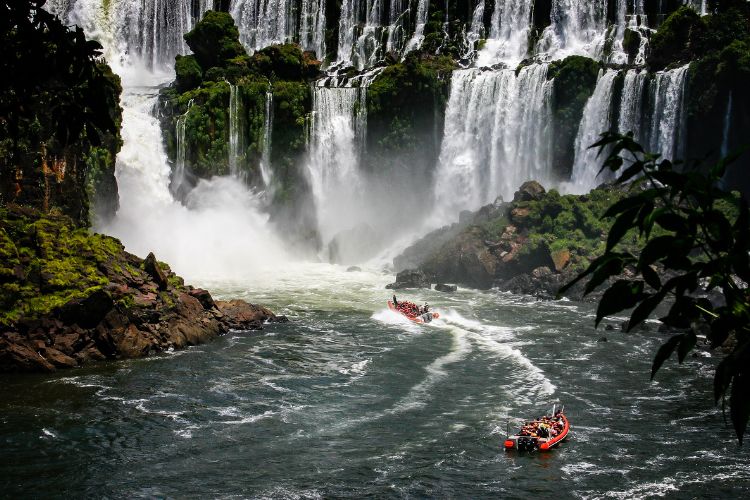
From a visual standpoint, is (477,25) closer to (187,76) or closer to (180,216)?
(187,76)

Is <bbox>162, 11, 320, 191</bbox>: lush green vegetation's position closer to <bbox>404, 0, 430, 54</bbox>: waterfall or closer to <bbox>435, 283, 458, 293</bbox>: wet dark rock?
<bbox>404, 0, 430, 54</bbox>: waterfall

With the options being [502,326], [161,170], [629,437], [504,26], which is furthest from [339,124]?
[629,437]

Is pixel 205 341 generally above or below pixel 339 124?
below

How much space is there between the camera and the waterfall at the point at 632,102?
51.6 m

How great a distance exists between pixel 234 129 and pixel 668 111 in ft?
102

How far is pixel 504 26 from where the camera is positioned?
68.9m

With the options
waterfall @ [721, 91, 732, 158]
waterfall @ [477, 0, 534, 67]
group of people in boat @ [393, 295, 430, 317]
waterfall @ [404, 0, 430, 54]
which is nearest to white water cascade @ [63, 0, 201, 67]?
waterfall @ [404, 0, 430, 54]

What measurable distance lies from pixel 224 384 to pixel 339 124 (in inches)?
1479

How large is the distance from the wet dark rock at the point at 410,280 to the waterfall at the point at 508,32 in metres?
25.7

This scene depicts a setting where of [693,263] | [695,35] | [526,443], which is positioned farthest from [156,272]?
[695,35]

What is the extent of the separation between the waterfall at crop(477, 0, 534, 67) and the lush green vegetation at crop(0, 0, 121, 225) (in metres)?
34.2

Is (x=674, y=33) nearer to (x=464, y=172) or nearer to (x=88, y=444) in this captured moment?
(x=464, y=172)

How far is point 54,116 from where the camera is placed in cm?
507

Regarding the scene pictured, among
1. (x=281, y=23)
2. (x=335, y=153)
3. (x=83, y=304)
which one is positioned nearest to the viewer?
(x=83, y=304)
